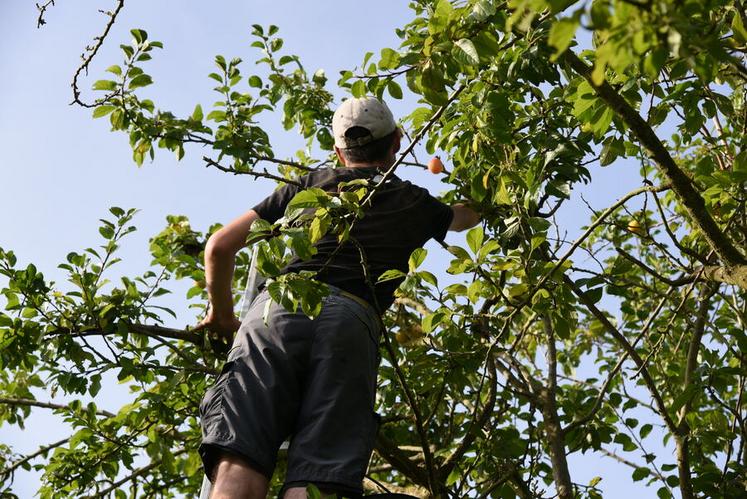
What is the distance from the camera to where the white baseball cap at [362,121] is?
10.2ft

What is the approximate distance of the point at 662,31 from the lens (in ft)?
4.16

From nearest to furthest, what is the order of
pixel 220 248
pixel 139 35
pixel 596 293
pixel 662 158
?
pixel 662 158 < pixel 596 293 < pixel 220 248 < pixel 139 35

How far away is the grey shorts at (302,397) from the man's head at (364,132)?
70cm

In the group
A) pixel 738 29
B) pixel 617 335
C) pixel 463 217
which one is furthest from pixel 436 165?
pixel 738 29

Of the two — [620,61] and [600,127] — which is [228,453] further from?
[620,61]

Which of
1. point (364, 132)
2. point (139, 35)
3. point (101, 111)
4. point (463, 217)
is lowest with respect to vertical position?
point (463, 217)

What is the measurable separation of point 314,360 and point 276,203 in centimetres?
65

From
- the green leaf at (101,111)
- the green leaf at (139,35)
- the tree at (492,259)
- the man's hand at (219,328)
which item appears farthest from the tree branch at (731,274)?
the green leaf at (101,111)

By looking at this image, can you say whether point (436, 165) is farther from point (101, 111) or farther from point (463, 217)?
point (101, 111)

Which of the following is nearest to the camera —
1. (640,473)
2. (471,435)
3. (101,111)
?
(471,435)

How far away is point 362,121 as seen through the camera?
3.10 metres

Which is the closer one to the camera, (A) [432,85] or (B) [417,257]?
(A) [432,85]

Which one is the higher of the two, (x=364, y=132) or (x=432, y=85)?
(x=364, y=132)

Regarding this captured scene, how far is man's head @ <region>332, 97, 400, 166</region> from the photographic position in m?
3.11
